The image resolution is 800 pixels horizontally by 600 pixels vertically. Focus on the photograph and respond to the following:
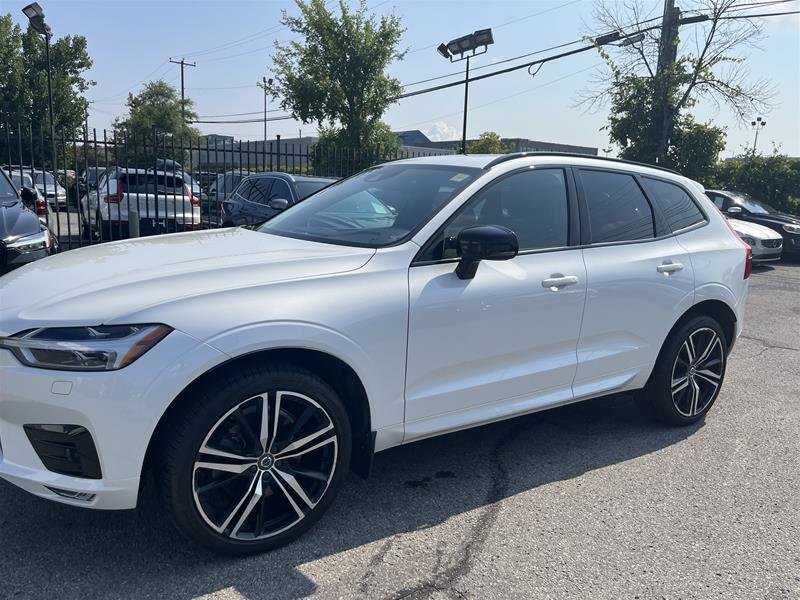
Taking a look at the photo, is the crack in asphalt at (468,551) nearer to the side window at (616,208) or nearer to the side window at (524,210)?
the side window at (524,210)

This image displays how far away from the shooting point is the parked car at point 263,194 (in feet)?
29.5

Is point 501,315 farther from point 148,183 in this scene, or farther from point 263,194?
point 148,183

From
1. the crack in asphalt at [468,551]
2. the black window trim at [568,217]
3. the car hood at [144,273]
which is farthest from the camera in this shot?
the black window trim at [568,217]

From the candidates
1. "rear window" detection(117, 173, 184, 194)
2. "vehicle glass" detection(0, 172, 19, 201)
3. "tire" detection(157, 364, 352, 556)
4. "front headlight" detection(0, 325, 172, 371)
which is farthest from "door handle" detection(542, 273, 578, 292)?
"rear window" detection(117, 173, 184, 194)

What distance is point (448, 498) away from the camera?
3.41 metres

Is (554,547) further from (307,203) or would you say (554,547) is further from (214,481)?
(307,203)

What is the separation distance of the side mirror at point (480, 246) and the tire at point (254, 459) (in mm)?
893

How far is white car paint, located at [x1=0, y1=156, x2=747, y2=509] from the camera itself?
2.43 m

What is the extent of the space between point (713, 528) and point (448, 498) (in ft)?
4.22

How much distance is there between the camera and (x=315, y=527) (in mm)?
3033

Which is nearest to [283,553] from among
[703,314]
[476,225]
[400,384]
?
[400,384]

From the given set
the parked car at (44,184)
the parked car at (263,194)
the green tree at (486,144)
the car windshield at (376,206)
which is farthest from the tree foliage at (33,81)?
the car windshield at (376,206)

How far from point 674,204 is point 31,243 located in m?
5.32

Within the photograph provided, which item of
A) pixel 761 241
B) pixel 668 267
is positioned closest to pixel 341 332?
pixel 668 267
